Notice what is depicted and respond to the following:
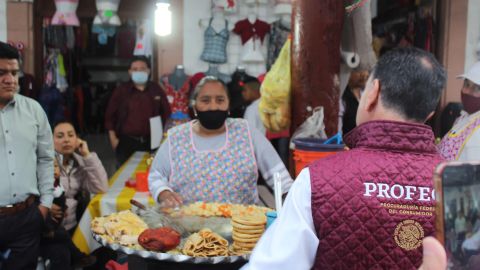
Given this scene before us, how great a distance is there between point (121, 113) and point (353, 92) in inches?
114

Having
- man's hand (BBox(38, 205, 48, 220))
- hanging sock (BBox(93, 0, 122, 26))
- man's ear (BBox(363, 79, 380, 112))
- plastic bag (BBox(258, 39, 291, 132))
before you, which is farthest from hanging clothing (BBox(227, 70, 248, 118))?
man's ear (BBox(363, 79, 380, 112))

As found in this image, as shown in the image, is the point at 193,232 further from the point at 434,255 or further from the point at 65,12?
the point at 65,12

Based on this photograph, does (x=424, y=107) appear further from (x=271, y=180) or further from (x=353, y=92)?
(x=353, y=92)

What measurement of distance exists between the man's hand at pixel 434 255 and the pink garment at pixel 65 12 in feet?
23.6

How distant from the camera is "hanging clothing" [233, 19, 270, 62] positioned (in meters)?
7.78

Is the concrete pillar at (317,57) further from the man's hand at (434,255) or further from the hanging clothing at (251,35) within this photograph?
the hanging clothing at (251,35)

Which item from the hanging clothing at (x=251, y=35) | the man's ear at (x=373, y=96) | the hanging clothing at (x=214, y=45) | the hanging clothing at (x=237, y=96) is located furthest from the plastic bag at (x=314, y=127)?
the hanging clothing at (x=251, y=35)

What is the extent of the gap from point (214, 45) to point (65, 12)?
6.91 feet

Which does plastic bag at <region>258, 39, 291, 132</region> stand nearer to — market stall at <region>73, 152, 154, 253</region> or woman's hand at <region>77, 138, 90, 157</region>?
market stall at <region>73, 152, 154, 253</region>

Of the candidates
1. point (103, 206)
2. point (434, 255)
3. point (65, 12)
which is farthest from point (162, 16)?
point (65, 12)

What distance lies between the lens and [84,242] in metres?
3.98

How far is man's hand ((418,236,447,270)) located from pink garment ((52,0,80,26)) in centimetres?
718

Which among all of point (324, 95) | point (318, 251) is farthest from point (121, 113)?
point (318, 251)

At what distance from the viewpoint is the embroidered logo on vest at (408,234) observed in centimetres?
133
